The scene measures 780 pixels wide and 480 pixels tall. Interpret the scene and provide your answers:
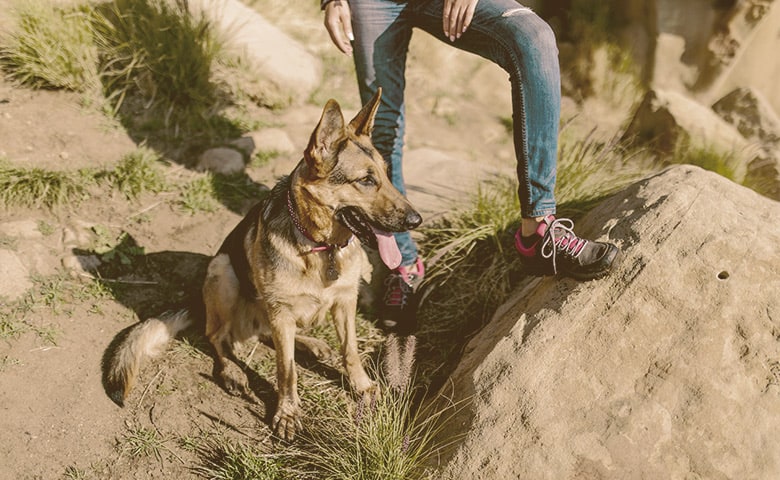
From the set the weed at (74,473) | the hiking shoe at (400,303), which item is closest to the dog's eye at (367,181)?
the hiking shoe at (400,303)

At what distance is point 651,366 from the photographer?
8.57ft

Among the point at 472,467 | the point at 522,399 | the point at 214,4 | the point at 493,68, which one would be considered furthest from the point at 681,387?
the point at 493,68

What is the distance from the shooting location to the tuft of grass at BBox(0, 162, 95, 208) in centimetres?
437

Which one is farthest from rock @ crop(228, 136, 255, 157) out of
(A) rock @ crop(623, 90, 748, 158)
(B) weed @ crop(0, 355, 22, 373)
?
(A) rock @ crop(623, 90, 748, 158)

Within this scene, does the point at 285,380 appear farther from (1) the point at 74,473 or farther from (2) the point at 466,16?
(2) the point at 466,16

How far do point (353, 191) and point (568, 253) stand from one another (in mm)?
1147

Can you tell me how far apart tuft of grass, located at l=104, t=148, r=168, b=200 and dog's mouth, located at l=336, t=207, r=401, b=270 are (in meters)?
2.58

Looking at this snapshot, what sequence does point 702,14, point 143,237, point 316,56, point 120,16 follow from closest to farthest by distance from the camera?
point 143,237, point 120,16, point 316,56, point 702,14

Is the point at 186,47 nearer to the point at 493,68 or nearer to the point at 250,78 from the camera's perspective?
the point at 250,78

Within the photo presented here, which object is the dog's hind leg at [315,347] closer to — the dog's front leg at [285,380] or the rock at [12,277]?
the dog's front leg at [285,380]

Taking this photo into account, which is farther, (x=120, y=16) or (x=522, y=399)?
(x=120, y=16)

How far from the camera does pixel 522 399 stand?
8.80 ft

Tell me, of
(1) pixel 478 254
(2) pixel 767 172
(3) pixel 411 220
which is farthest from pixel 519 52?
(2) pixel 767 172

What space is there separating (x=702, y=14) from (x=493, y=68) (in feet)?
9.12
